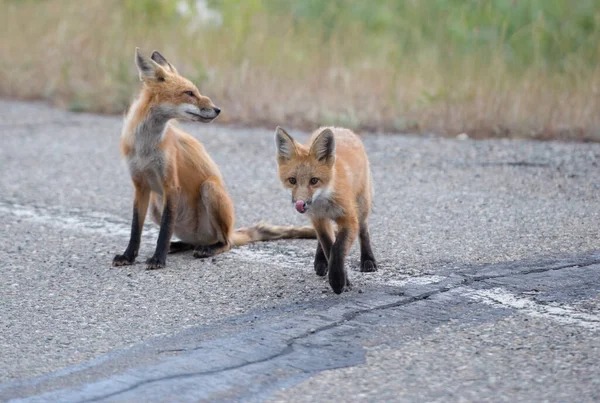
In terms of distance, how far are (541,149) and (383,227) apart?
2.51 meters

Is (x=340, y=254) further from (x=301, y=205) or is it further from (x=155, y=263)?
(x=155, y=263)

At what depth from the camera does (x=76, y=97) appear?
1132 centimetres

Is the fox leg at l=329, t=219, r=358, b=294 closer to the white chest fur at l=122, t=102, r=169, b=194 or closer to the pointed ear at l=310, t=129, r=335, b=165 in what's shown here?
the pointed ear at l=310, t=129, r=335, b=165

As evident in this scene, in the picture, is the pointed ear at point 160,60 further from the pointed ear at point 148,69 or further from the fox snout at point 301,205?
the fox snout at point 301,205

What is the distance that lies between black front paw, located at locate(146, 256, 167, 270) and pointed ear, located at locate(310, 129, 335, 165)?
1233 millimetres

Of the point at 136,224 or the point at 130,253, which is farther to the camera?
the point at 136,224

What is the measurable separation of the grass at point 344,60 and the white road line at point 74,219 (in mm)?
3120

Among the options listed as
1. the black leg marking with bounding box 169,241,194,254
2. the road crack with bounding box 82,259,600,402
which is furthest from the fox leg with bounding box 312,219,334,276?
the black leg marking with bounding box 169,241,194,254

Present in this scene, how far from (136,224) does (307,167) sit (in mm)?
1377

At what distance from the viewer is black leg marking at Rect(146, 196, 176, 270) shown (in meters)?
5.65

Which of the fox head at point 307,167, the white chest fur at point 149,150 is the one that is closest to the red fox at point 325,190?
the fox head at point 307,167

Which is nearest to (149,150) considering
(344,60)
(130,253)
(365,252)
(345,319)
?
(130,253)

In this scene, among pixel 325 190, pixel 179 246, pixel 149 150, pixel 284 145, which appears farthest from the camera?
pixel 179 246

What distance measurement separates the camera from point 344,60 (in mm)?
11672
